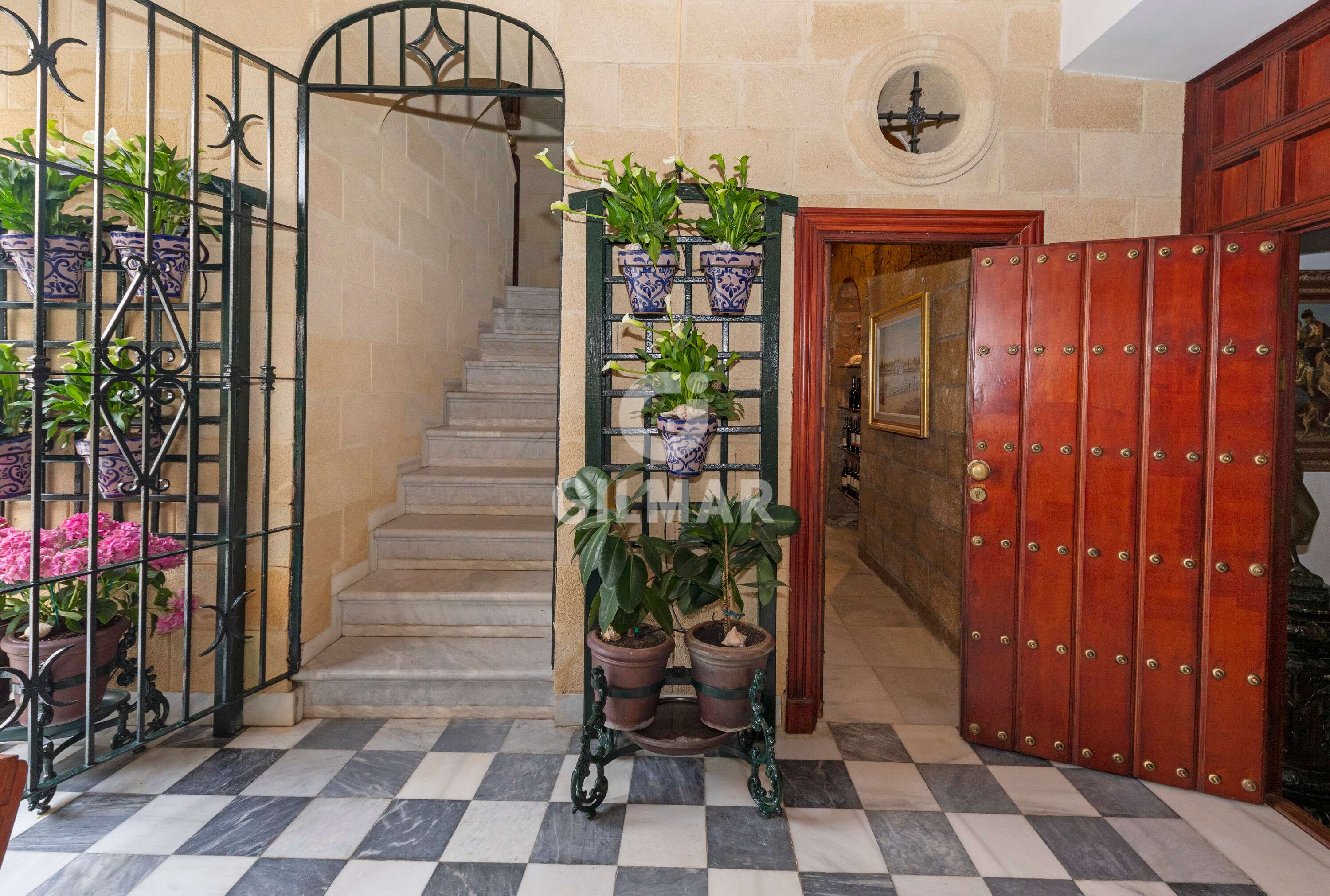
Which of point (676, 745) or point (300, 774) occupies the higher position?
point (676, 745)

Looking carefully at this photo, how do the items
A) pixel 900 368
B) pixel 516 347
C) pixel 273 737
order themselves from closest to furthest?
pixel 273 737 → pixel 900 368 → pixel 516 347

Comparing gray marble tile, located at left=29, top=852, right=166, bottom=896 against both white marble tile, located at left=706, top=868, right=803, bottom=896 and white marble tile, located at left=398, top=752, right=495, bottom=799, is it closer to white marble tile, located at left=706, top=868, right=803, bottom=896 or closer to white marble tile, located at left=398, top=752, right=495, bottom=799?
white marble tile, located at left=398, top=752, right=495, bottom=799

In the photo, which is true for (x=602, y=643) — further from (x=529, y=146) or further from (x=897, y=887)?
(x=529, y=146)

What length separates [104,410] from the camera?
7.18 feet

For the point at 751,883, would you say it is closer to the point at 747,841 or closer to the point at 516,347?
the point at 747,841

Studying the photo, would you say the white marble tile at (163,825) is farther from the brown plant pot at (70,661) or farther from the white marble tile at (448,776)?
the white marble tile at (448,776)

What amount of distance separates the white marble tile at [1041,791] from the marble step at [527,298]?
4.37m

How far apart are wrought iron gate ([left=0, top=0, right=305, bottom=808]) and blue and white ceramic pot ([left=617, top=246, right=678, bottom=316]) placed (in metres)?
1.32

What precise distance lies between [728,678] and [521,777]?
0.79 metres

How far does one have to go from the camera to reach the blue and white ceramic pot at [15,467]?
Answer: 2299 mm

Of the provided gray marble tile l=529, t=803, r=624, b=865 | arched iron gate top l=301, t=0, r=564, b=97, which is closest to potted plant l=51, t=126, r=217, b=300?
arched iron gate top l=301, t=0, r=564, b=97

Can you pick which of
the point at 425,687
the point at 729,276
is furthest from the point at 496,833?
the point at 729,276

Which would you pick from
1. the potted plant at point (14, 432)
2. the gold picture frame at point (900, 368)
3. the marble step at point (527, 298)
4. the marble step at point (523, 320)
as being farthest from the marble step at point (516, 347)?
the potted plant at point (14, 432)

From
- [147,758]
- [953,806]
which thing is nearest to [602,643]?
[953,806]
